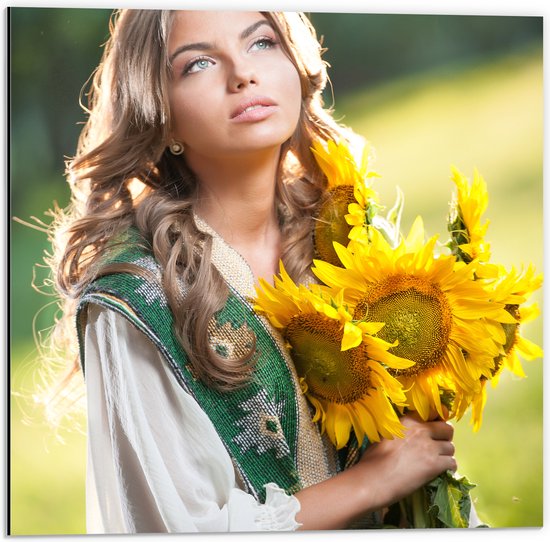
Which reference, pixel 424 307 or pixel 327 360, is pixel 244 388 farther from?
pixel 424 307

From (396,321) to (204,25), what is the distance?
20.1 inches

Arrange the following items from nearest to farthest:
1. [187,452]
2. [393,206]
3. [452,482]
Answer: [187,452] → [452,482] → [393,206]

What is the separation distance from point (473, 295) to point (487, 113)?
388 mm

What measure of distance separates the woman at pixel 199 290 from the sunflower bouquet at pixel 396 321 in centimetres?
5

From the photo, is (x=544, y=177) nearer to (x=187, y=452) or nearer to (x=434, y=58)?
(x=434, y=58)

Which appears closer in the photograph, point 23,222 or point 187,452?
point 187,452

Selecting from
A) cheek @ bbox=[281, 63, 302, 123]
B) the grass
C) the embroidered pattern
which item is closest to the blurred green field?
the grass

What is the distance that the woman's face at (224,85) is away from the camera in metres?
1.32

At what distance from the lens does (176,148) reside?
135 centimetres

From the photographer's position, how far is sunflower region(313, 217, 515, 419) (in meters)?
1.24

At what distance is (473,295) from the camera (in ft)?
4.11

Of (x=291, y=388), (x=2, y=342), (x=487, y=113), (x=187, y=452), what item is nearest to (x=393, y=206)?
(x=487, y=113)

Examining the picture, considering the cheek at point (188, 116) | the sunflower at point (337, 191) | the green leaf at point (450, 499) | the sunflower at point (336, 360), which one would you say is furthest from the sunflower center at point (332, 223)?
the green leaf at point (450, 499)

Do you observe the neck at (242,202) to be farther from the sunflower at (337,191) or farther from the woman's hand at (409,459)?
the woman's hand at (409,459)
